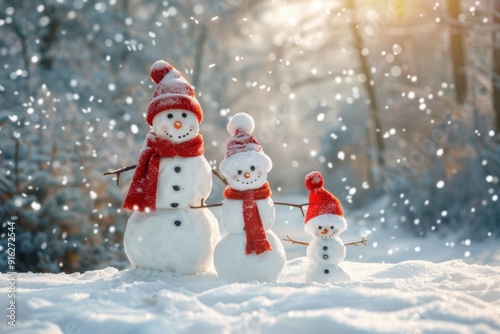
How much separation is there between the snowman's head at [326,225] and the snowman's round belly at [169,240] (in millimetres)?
755

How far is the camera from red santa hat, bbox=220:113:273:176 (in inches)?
153

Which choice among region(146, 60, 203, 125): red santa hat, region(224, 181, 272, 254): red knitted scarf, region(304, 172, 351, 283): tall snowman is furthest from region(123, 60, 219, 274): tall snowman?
region(304, 172, 351, 283): tall snowman

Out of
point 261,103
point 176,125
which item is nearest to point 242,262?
point 176,125

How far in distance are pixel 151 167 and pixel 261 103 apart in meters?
12.8

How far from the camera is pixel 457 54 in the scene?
10516 millimetres

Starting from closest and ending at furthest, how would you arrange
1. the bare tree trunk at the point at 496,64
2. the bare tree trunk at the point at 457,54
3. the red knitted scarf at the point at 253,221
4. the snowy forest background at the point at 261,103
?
the red knitted scarf at the point at 253,221
the snowy forest background at the point at 261,103
the bare tree trunk at the point at 496,64
the bare tree trunk at the point at 457,54

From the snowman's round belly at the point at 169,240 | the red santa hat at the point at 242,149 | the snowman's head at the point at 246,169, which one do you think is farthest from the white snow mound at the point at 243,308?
the red santa hat at the point at 242,149

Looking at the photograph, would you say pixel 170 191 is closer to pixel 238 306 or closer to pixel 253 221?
pixel 253 221

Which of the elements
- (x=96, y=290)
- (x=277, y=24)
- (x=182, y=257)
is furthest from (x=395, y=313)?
(x=277, y=24)

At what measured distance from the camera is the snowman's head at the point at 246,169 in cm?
389

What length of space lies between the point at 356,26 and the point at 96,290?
30.9 ft

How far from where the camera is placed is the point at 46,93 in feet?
24.2

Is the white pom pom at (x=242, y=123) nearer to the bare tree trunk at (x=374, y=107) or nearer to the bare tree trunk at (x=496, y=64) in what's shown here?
the bare tree trunk at (x=496, y=64)

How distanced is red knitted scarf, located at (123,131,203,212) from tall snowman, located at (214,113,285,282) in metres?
0.28
